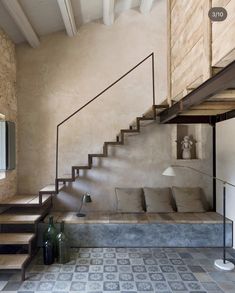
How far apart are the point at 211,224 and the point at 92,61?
164 inches

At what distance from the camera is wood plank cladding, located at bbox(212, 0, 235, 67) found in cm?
238

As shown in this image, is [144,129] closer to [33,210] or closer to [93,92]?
[93,92]

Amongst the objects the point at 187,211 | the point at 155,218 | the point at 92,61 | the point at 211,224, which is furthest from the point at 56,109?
the point at 211,224

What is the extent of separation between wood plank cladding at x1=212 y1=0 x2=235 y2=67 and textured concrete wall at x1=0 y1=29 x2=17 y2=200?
3.89 meters

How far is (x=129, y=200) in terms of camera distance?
Result: 5781 millimetres

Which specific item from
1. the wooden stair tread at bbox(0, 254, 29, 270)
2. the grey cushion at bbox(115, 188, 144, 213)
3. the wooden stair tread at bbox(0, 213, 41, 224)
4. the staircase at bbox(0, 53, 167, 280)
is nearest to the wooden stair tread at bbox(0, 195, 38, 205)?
the staircase at bbox(0, 53, 167, 280)

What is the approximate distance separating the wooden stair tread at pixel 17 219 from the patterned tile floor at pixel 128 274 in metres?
0.67

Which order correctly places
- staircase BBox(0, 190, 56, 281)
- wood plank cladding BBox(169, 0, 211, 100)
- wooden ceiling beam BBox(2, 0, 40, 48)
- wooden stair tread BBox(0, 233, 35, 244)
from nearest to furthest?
wood plank cladding BBox(169, 0, 211, 100) → staircase BBox(0, 190, 56, 281) → wooden stair tread BBox(0, 233, 35, 244) → wooden ceiling beam BBox(2, 0, 40, 48)

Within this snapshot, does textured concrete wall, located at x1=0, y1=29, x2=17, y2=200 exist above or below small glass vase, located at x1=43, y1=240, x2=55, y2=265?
above

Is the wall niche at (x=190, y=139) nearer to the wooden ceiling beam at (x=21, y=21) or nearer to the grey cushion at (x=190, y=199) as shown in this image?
the grey cushion at (x=190, y=199)

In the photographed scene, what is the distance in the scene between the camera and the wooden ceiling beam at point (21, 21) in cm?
423

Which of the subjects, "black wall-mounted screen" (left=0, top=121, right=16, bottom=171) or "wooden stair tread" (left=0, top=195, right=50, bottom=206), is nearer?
"wooden stair tread" (left=0, top=195, right=50, bottom=206)

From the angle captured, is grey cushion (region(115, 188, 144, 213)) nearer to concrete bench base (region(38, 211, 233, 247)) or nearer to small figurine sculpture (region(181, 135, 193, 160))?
concrete bench base (region(38, 211, 233, 247))

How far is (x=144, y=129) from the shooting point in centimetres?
608
